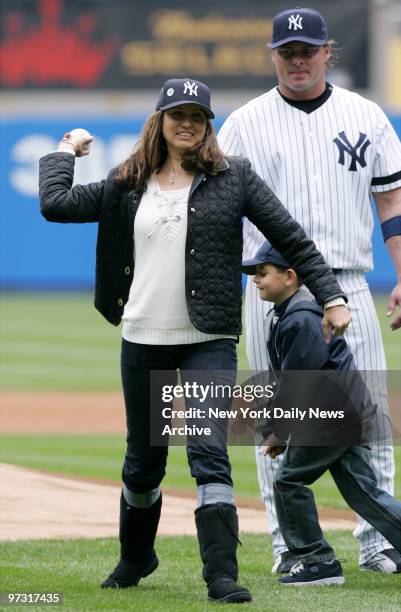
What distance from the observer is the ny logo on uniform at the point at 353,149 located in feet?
18.7

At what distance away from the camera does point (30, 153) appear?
75.3ft

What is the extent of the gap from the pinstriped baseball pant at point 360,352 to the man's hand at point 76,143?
972 millimetres

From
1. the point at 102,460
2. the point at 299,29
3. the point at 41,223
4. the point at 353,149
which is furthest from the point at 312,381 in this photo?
the point at 41,223

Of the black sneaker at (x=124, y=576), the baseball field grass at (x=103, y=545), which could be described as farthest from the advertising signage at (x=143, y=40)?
the black sneaker at (x=124, y=576)

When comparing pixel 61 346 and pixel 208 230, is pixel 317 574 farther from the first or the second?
pixel 61 346

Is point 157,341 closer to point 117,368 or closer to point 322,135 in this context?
point 322,135

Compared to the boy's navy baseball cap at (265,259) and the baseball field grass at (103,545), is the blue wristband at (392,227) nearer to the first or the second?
the boy's navy baseball cap at (265,259)

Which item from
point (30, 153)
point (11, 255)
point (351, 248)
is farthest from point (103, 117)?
point (351, 248)

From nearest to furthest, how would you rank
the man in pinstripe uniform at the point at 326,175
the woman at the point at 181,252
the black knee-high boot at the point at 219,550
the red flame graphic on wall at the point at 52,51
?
1. the black knee-high boot at the point at 219,550
2. the woman at the point at 181,252
3. the man in pinstripe uniform at the point at 326,175
4. the red flame graphic on wall at the point at 52,51

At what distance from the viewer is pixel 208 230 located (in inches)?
191

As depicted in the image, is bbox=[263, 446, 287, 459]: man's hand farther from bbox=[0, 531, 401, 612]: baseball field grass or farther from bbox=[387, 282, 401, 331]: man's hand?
bbox=[387, 282, 401, 331]: man's hand

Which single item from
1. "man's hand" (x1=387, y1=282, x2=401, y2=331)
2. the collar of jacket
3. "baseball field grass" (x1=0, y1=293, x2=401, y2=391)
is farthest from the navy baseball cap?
"baseball field grass" (x1=0, y1=293, x2=401, y2=391)

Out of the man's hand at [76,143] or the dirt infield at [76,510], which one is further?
the dirt infield at [76,510]

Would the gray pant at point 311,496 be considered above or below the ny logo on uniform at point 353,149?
below
